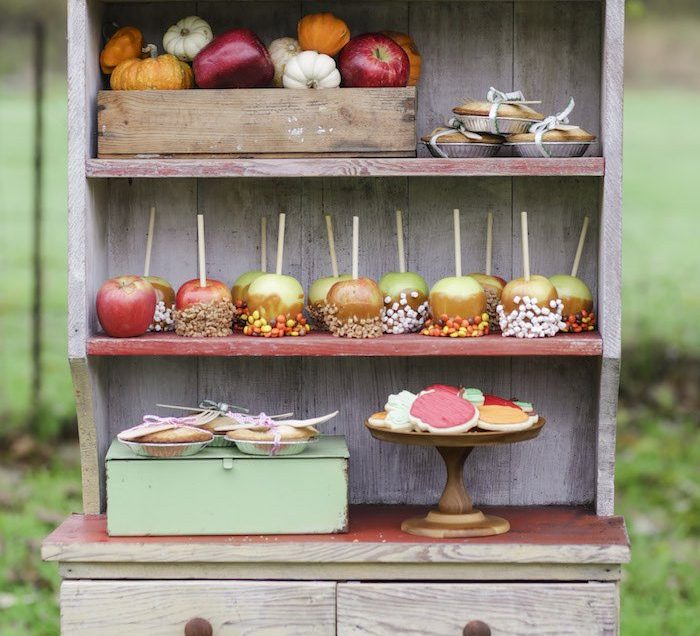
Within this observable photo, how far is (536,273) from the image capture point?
120 inches

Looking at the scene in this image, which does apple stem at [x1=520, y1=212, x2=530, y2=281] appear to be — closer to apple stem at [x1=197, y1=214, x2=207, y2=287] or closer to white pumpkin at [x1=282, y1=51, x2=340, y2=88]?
white pumpkin at [x1=282, y1=51, x2=340, y2=88]

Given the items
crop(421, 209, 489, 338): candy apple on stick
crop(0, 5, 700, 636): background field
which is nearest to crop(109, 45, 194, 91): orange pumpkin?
crop(421, 209, 489, 338): candy apple on stick

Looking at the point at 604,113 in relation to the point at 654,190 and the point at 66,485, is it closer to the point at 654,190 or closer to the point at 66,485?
→ the point at 66,485

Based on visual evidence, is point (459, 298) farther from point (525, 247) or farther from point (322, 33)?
point (322, 33)

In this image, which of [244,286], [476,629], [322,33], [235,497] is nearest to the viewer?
[476,629]

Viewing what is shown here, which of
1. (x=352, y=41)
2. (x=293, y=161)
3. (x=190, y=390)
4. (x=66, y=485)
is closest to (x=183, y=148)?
(x=293, y=161)

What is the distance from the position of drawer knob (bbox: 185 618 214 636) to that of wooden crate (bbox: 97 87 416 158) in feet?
3.43

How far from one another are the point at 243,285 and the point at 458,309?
545 millimetres

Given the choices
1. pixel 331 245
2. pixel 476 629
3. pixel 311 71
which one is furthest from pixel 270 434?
pixel 311 71

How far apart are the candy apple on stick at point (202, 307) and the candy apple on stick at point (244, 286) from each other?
0.07 meters

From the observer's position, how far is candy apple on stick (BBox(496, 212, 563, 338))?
8.98 ft

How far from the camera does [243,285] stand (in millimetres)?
2934

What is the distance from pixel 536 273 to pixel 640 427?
123 inches

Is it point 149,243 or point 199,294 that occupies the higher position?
point 149,243
